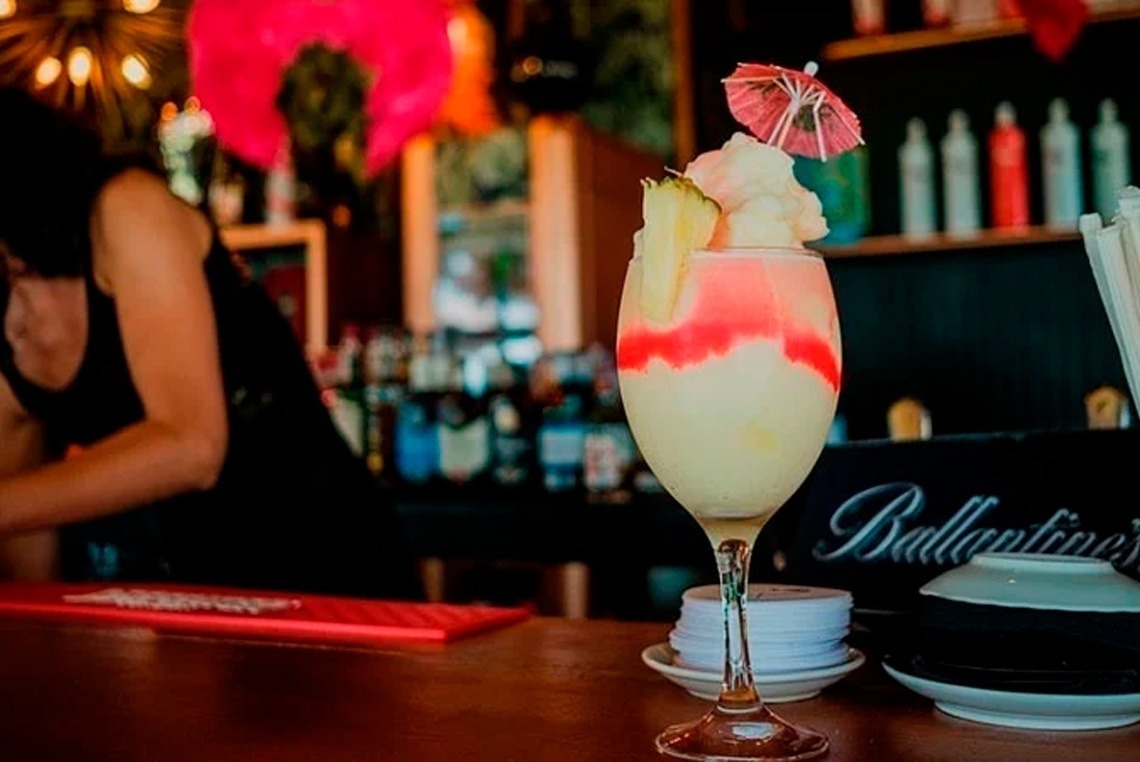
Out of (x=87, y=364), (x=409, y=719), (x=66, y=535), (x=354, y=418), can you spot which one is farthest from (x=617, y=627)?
(x=354, y=418)

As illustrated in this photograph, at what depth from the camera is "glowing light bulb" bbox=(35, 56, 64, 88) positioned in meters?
3.29

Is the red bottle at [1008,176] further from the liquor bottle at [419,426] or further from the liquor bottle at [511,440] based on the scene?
the liquor bottle at [419,426]

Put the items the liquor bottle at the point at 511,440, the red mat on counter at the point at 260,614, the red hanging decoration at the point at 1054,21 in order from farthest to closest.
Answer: the liquor bottle at the point at 511,440, the red hanging decoration at the point at 1054,21, the red mat on counter at the point at 260,614

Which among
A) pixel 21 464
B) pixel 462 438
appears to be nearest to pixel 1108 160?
pixel 462 438

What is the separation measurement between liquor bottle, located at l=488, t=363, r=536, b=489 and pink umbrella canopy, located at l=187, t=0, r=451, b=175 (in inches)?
30.6

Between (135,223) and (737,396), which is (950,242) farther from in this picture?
(737,396)

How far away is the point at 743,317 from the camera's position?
80cm

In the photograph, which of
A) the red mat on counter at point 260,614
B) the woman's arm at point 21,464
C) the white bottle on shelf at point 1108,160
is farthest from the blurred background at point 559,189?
the red mat on counter at point 260,614

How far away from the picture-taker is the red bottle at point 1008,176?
3.19m

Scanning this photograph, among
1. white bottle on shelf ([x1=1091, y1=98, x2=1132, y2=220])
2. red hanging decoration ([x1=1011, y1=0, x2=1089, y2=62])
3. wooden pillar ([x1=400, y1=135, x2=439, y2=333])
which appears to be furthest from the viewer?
wooden pillar ([x1=400, y1=135, x2=439, y2=333])

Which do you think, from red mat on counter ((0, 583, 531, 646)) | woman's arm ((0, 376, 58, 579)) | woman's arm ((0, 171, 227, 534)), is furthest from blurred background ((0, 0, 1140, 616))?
red mat on counter ((0, 583, 531, 646))

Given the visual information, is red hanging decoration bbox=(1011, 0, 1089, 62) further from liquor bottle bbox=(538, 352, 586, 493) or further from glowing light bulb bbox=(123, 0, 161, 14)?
glowing light bulb bbox=(123, 0, 161, 14)

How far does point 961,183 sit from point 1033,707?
2.62m

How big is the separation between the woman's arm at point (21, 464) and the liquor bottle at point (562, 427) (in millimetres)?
1741
